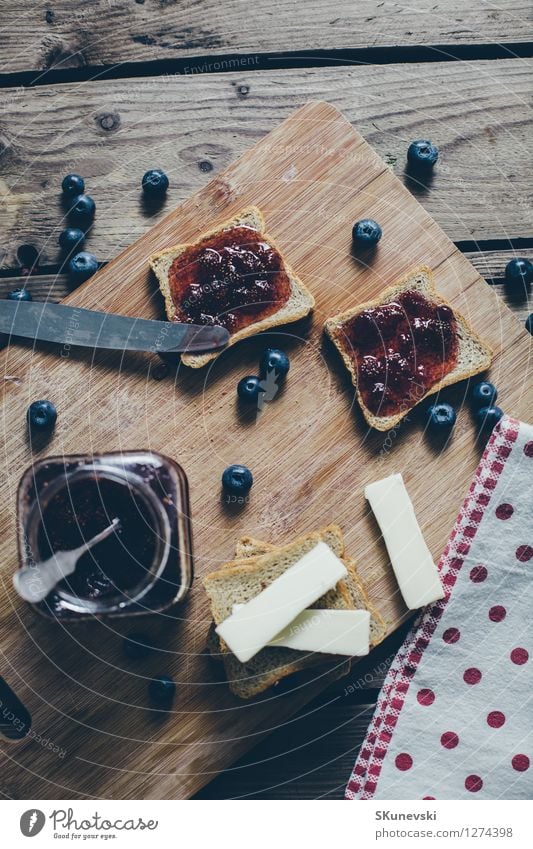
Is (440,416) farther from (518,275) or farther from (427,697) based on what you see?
(427,697)

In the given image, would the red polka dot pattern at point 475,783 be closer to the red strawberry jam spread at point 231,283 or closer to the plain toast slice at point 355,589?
the plain toast slice at point 355,589

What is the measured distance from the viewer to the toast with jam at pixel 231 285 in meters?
2.16

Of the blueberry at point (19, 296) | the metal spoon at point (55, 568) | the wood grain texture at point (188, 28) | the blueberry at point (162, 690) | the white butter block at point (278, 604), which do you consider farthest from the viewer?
the wood grain texture at point (188, 28)

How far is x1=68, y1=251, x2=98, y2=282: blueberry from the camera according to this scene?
2322 mm

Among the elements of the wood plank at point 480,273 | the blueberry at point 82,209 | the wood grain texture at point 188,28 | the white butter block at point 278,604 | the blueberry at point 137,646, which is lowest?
the blueberry at point 137,646

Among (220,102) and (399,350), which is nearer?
(399,350)

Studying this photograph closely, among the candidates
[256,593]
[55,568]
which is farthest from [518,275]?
[55,568]

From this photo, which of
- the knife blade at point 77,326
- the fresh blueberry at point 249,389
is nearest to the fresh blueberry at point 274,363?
the fresh blueberry at point 249,389

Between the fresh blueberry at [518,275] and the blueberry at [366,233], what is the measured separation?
438 millimetres

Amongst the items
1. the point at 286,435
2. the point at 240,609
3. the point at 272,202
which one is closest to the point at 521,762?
the point at 240,609

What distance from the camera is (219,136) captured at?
7.97ft

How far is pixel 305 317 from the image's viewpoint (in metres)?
2.24

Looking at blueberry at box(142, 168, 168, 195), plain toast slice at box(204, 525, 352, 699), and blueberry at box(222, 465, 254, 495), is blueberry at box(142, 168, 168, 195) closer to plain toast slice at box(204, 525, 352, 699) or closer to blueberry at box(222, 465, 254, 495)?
blueberry at box(222, 465, 254, 495)

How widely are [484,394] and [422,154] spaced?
75 centimetres
